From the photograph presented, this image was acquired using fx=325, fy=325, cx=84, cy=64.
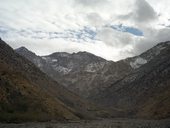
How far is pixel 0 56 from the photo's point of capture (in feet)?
650

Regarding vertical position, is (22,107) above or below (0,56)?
below

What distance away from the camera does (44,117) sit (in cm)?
14162

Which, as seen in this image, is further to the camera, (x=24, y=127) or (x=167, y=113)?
(x=167, y=113)

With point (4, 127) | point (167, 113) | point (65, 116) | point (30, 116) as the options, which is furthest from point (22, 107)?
point (167, 113)

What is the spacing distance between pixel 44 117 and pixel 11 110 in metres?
18.2

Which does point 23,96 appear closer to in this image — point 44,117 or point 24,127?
point 44,117

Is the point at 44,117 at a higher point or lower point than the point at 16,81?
lower

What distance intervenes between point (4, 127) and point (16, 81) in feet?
200

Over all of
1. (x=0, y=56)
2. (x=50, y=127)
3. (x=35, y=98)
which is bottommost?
(x=50, y=127)

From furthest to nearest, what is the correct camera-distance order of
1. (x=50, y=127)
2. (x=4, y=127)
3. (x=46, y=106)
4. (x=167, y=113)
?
(x=167, y=113)
(x=46, y=106)
(x=50, y=127)
(x=4, y=127)

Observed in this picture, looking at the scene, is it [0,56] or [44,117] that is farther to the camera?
[0,56]

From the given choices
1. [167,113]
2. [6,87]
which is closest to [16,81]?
[6,87]

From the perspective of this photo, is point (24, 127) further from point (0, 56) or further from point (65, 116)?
point (0, 56)

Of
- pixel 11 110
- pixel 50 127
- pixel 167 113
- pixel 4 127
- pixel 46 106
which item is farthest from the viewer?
pixel 167 113
